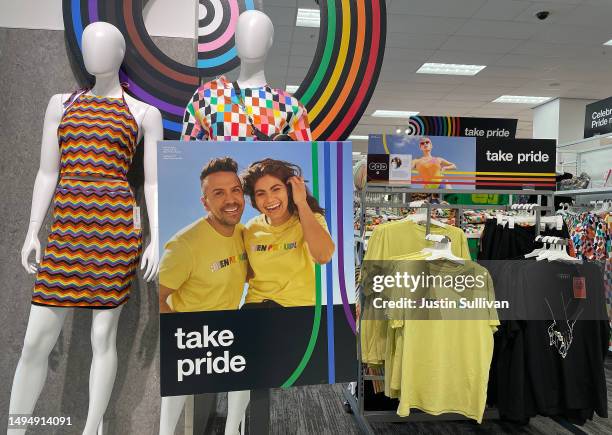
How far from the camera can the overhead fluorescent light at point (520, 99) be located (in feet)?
30.7

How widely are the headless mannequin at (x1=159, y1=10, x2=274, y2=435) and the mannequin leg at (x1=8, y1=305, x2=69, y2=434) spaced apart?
465 mm

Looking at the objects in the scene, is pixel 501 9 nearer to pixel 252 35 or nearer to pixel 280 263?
pixel 252 35

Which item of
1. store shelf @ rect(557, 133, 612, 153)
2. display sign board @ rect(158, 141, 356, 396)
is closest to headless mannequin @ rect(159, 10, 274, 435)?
display sign board @ rect(158, 141, 356, 396)

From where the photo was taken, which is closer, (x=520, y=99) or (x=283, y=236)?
(x=283, y=236)

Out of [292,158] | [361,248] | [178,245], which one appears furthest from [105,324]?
[361,248]

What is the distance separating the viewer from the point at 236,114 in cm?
153

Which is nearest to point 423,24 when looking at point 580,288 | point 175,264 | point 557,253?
point 557,253

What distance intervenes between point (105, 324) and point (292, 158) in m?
0.95

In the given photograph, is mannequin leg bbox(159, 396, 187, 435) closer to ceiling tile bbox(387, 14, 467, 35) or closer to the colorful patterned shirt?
the colorful patterned shirt

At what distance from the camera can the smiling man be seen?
1199mm

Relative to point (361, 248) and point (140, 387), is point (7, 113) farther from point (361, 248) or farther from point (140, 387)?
point (361, 248)

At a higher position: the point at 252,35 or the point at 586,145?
the point at 586,145

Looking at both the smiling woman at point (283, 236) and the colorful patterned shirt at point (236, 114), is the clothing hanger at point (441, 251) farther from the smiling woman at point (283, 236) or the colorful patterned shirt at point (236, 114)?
the smiling woman at point (283, 236)

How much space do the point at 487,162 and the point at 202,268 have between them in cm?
247
